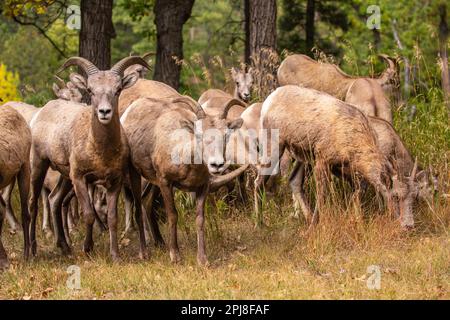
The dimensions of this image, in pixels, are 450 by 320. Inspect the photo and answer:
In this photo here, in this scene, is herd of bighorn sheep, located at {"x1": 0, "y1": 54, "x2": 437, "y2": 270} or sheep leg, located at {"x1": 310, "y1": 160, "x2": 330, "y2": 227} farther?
sheep leg, located at {"x1": 310, "y1": 160, "x2": 330, "y2": 227}

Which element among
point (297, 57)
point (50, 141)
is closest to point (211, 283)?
point (50, 141)

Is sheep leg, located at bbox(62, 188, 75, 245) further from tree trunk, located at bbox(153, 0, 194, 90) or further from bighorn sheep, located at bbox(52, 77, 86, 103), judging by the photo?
tree trunk, located at bbox(153, 0, 194, 90)

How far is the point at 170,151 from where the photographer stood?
31.9 feet

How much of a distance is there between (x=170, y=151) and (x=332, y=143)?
1.98 meters

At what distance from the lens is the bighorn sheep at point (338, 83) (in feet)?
41.7

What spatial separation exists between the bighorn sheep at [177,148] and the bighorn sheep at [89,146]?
290 millimetres

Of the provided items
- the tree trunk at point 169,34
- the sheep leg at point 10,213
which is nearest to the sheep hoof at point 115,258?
the sheep leg at point 10,213

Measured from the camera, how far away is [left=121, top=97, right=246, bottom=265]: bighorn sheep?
9.35 m

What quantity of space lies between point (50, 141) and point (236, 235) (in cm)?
253

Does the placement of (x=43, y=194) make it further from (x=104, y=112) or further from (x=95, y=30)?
(x=104, y=112)

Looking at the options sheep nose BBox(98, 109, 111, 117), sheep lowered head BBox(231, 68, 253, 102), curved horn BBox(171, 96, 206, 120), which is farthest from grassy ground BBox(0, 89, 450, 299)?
sheep lowered head BBox(231, 68, 253, 102)

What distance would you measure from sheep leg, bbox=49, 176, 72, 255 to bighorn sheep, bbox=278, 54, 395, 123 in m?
4.17

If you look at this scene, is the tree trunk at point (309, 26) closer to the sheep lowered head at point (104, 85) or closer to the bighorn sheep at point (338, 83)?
the bighorn sheep at point (338, 83)

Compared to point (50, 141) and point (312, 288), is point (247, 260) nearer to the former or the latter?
point (312, 288)
